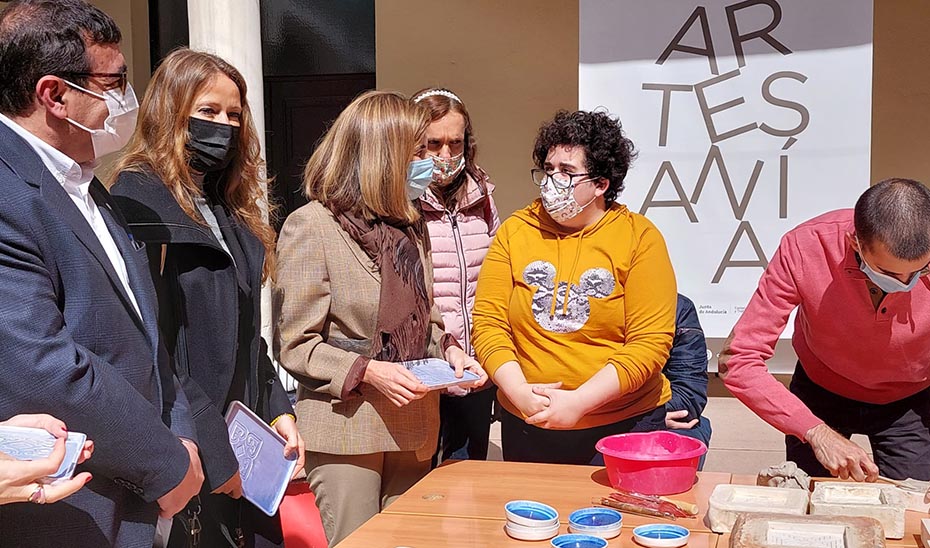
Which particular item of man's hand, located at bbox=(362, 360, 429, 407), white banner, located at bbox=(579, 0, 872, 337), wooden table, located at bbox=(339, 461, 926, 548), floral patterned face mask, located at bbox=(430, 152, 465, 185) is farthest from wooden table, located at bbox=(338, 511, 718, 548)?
white banner, located at bbox=(579, 0, 872, 337)

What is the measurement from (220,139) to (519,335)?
1.04 meters

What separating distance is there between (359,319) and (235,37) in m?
A: 2.31

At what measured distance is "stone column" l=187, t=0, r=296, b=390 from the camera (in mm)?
4305

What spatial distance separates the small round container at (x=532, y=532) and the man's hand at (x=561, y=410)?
585mm

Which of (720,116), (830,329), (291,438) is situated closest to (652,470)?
(830,329)

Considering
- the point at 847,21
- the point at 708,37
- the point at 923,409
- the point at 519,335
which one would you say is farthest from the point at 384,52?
the point at 923,409

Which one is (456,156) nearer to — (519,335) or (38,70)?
(519,335)

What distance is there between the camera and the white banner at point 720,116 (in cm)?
441

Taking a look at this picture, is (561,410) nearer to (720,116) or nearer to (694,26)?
(720,116)

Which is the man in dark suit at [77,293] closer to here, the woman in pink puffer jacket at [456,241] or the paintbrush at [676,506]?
the paintbrush at [676,506]

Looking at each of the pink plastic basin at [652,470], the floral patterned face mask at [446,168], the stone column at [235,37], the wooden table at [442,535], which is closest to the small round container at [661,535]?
the wooden table at [442,535]

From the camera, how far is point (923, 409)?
8.92ft

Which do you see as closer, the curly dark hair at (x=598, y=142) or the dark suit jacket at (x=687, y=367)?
the curly dark hair at (x=598, y=142)

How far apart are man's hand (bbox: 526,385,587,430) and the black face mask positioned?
3.56ft
